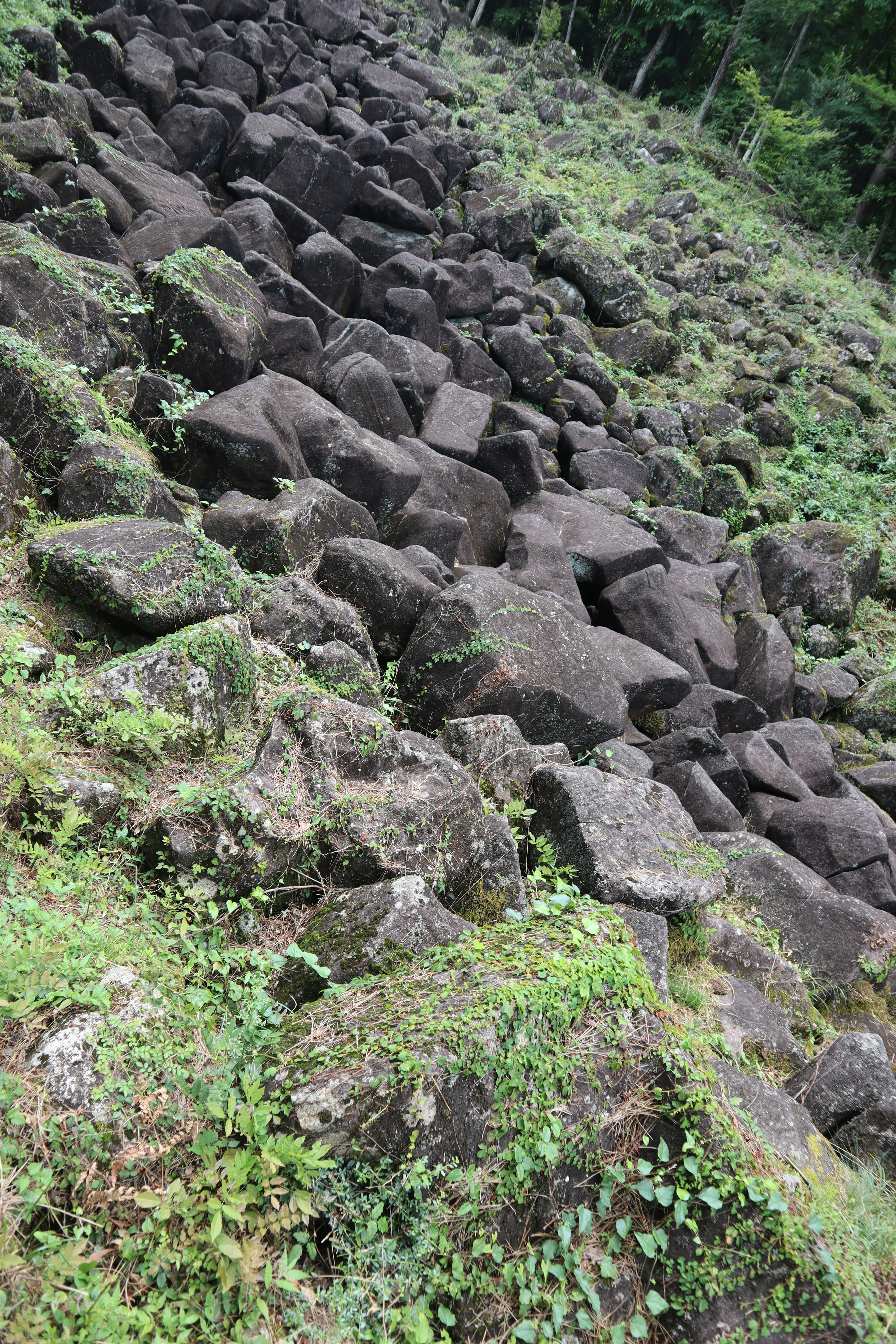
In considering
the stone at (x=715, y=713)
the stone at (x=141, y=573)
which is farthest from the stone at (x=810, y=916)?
the stone at (x=141, y=573)

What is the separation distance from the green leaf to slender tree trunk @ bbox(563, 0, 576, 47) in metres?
49.5

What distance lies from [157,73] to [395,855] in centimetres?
1753

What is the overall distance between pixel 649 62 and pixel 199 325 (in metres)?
40.3

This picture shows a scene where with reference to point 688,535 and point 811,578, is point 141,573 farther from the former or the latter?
point 811,578

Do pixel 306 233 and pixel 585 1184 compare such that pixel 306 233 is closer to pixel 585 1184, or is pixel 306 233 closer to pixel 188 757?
pixel 188 757

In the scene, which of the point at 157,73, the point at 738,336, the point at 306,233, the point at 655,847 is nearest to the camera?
the point at 655,847

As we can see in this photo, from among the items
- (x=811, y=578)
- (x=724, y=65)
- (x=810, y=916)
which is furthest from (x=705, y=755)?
(x=724, y=65)

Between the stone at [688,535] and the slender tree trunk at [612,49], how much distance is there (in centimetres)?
3624

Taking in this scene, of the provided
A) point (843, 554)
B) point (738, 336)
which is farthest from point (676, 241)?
point (843, 554)

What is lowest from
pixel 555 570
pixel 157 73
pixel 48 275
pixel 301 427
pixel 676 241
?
pixel 555 570

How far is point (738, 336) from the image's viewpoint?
2361cm

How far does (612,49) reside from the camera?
4031cm

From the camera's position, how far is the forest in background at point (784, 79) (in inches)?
1357

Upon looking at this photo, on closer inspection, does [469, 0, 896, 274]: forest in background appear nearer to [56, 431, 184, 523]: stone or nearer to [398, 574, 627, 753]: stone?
[398, 574, 627, 753]: stone
